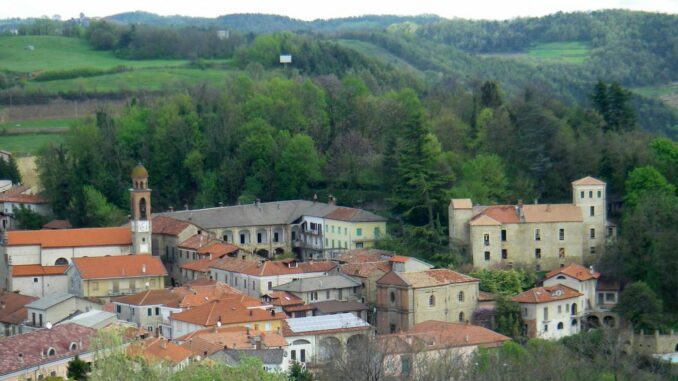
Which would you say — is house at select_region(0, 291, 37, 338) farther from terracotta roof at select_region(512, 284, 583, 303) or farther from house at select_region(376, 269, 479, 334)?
terracotta roof at select_region(512, 284, 583, 303)

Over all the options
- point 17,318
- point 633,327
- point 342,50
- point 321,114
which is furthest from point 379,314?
point 342,50

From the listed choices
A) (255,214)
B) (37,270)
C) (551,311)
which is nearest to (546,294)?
(551,311)

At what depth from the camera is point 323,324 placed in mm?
55781

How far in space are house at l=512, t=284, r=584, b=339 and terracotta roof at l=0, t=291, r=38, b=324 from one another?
18.8 meters

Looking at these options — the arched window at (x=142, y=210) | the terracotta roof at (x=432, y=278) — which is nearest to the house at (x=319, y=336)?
the terracotta roof at (x=432, y=278)

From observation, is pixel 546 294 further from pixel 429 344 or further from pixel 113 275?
pixel 113 275

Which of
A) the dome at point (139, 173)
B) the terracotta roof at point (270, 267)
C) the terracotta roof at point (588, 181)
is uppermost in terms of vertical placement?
the dome at point (139, 173)

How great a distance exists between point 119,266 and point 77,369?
14910mm

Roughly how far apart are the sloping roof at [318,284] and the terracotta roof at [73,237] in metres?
8.58

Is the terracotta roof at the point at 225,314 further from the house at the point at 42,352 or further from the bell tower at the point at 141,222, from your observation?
the bell tower at the point at 141,222

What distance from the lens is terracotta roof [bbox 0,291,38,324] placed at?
6009cm

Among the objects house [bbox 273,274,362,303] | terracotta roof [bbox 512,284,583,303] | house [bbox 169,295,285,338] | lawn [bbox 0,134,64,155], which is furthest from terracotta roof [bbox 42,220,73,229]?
terracotta roof [bbox 512,284,583,303]

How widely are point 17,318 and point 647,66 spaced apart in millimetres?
70545

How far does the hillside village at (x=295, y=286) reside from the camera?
53.4 m
